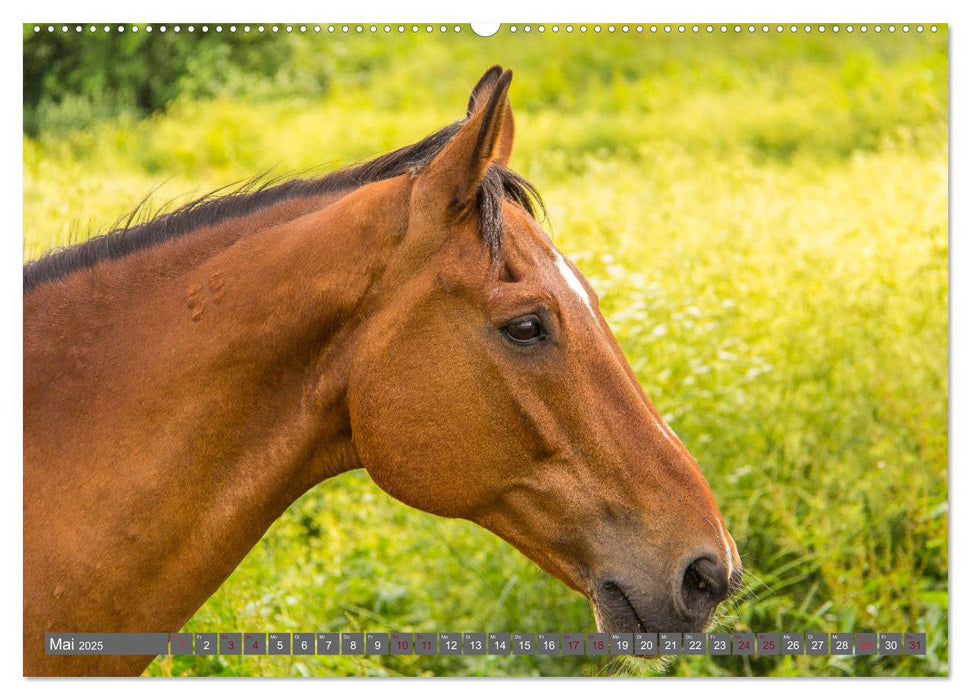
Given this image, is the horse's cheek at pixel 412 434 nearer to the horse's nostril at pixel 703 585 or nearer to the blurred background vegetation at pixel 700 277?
the horse's nostril at pixel 703 585

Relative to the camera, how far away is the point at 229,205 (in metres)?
1.93

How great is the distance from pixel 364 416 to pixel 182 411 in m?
0.33

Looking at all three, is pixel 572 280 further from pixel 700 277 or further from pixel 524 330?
pixel 700 277

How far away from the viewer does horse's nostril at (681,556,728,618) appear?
5.68 ft

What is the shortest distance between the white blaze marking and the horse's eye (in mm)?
118

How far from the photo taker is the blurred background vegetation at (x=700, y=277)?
3.09 meters

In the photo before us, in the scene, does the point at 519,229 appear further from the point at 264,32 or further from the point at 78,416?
the point at 264,32

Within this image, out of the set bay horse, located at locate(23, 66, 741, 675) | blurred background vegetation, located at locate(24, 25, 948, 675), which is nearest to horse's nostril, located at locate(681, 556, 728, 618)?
bay horse, located at locate(23, 66, 741, 675)

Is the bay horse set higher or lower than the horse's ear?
lower

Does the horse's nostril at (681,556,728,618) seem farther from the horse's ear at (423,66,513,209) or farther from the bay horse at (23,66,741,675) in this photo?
the horse's ear at (423,66,513,209)

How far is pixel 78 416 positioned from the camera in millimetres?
1779

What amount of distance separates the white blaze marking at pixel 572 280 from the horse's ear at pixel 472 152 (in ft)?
0.72

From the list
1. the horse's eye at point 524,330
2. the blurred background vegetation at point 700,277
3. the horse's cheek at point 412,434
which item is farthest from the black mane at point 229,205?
the blurred background vegetation at point 700,277

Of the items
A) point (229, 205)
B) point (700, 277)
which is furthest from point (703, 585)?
point (700, 277)
